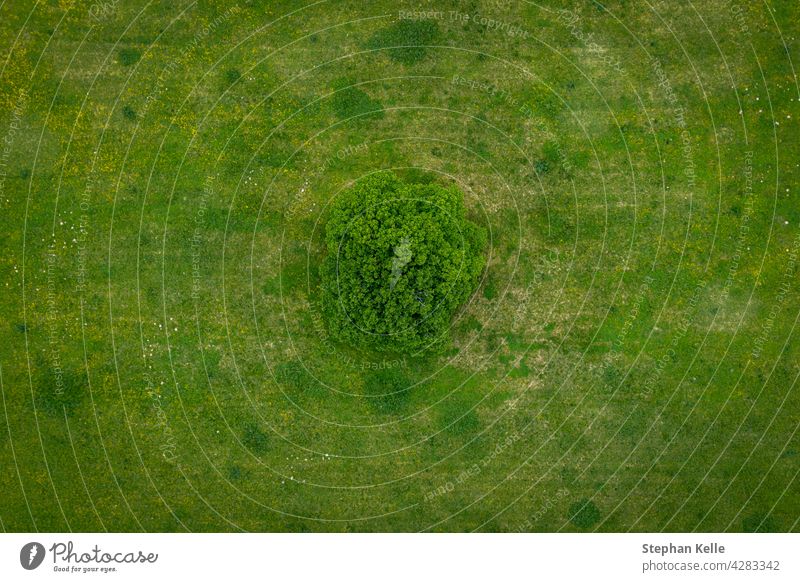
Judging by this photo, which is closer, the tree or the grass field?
the tree

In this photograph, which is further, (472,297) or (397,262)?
(472,297)

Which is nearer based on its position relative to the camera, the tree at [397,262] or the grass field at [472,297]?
the tree at [397,262]

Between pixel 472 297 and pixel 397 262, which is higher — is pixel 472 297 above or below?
below

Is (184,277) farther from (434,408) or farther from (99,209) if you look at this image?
(434,408)
